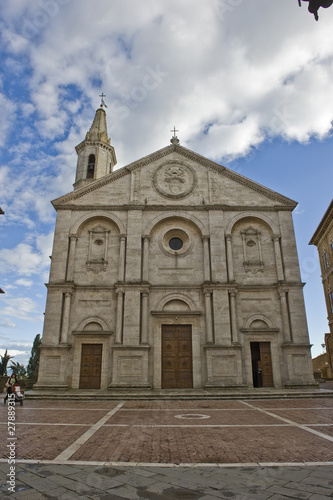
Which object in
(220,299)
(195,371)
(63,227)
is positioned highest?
(63,227)

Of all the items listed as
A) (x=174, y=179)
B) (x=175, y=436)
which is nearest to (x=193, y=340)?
(x=174, y=179)

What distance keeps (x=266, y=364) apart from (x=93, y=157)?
2450cm

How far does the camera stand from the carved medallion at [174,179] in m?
26.4

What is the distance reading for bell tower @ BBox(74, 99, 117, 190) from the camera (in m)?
33.0

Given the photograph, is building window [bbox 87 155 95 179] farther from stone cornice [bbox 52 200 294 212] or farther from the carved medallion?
the carved medallion

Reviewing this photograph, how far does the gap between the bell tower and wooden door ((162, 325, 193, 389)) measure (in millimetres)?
17280

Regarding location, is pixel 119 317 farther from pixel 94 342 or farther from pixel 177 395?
pixel 177 395

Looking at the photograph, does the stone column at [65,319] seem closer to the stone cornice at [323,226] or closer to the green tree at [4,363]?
the green tree at [4,363]

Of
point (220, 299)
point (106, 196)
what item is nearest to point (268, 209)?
point (220, 299)

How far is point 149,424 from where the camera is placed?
11.2 m

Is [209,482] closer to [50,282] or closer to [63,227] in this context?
[50,282]

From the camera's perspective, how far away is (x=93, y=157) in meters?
33.8

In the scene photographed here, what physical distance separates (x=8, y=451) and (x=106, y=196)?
2078 cm

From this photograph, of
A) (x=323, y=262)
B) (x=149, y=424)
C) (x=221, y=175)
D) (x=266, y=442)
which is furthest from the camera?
(x=323, y=262)
